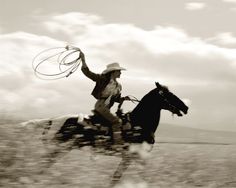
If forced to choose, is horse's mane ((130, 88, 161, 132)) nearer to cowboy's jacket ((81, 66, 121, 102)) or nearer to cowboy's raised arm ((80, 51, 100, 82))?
cowboy's jacket ((81, 66, 121, 102))

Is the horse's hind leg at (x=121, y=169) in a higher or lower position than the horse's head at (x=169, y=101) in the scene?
lower

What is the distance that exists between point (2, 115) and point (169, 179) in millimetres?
5591

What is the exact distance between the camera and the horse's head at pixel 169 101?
14.7 m

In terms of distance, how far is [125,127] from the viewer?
14445 mm

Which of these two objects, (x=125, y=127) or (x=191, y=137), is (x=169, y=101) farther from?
(x=191, y=137)

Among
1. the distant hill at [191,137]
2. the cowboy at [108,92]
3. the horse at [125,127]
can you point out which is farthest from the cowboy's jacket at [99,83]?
the distant hill at [191,137]

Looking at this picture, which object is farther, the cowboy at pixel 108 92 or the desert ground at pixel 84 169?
the cowboy at pixel 108 92

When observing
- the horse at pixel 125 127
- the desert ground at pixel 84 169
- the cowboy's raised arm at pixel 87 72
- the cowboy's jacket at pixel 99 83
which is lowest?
the desert ground at pixel 84 169

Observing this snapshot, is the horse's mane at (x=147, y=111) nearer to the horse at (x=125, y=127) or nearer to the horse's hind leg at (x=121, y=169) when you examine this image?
the horse at (x=125, y=127)

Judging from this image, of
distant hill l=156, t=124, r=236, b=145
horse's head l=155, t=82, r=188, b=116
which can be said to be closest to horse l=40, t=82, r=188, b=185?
horse's head l=155, t=82, r=188, b=116

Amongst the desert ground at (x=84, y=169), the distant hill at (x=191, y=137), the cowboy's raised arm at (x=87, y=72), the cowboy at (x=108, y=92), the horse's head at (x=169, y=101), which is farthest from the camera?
the distant hill at (x=191, y=137)

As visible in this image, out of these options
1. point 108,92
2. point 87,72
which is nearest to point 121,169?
point 108,92

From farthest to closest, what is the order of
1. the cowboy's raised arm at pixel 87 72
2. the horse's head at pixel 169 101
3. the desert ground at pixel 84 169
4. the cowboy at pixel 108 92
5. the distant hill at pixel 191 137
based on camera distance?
the distant hill at pixel 191 137 → the horse's head at pixel 169 101 → the cowboy at pixel 108 92 → the cowboy's raised arm at pixel 87 72 → the desert ground at pixel 84 169

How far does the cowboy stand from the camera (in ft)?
45.6
